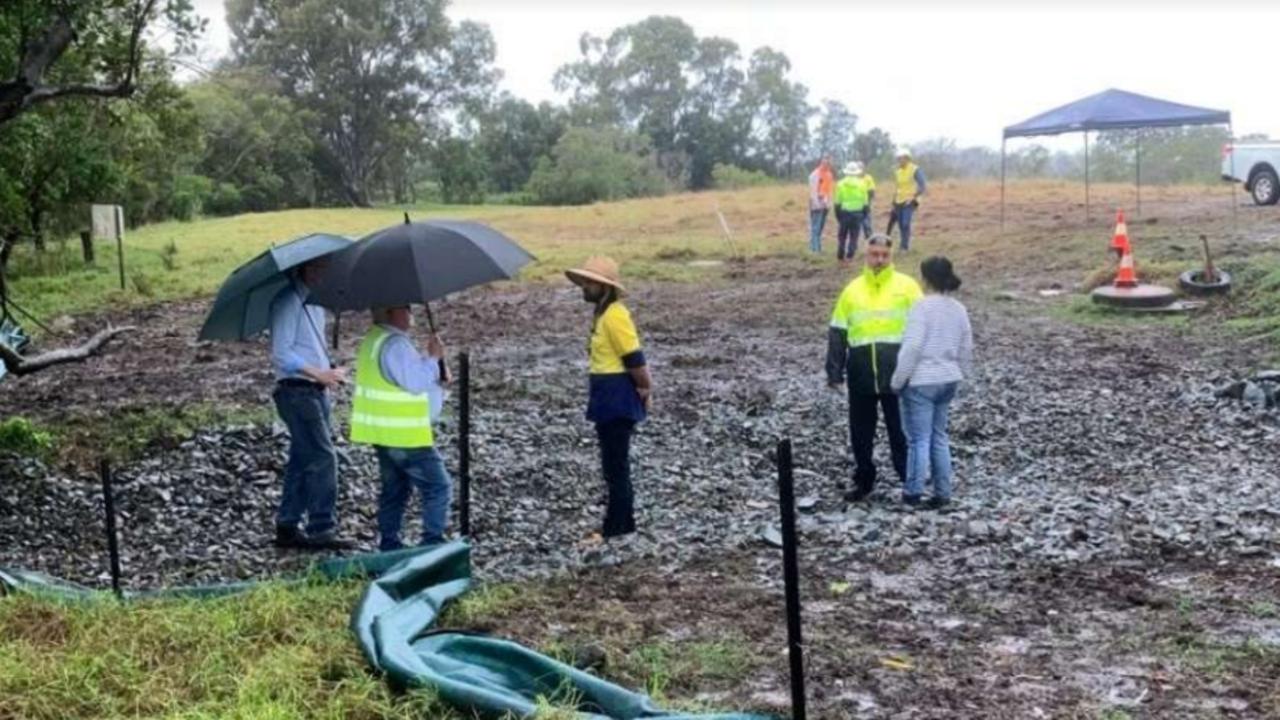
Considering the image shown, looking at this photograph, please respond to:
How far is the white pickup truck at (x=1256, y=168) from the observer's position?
21.7m

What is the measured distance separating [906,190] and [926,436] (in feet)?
42.3

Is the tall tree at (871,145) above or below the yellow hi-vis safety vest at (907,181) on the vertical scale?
above

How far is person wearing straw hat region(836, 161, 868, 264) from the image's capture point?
746 inches

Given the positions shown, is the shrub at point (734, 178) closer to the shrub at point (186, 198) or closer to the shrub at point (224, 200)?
the shrub at point (224, 200)

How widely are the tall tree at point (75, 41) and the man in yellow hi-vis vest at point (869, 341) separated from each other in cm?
547

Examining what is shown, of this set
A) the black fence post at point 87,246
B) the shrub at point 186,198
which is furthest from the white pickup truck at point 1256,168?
the shrub at point 186,198

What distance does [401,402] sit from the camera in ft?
19.3

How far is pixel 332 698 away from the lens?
4.13m

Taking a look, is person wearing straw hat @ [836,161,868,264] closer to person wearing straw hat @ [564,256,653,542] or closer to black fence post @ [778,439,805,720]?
person wearing straw hat @ [564,256,653,542]

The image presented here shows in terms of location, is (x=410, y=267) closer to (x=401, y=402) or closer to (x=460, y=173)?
(x=401, y=402)

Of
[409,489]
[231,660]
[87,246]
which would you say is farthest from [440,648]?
[87,246]

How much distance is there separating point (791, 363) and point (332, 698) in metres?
8.59

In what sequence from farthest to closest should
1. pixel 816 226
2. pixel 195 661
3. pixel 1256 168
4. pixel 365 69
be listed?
pixel 365 69 < pixel 1256 168 < pixel 816 226 < pixel 195 661

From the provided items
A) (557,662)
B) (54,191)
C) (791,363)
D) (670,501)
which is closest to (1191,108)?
(791,363)
